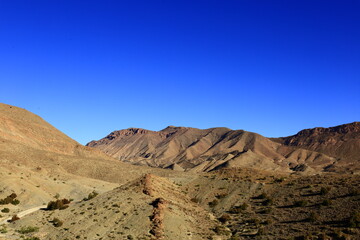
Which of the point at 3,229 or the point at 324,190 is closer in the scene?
the point at 3,229

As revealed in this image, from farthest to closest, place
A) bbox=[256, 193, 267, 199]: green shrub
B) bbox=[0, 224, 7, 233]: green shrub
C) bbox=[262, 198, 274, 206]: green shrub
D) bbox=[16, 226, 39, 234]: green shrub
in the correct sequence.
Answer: bbox=[256, 193, 267, 199]: green shrub < bbox=[262, 198, 274, 206]: green shrub < bbox=[0, 224, 7, 233]: green shrub < bbox=[16, 226, 39, 234]: green shrub

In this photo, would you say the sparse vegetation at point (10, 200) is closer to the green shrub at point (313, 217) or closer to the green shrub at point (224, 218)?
the green shrub at point (224, 218)

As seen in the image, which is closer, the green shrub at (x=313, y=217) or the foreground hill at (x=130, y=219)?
the foreground hill at (x=130, y=219)

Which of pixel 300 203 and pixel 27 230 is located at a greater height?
pixel 300 203

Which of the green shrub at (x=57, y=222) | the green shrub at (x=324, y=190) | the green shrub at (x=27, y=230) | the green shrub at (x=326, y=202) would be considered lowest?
the green shrub at (x=27, y=230)

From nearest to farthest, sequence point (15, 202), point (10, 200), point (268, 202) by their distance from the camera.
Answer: point (268, 202), point (10, 200), point (15, 202)

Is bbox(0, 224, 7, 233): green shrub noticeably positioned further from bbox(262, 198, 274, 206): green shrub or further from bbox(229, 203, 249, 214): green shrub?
bbox(262, 198, 274, 206): green shrub

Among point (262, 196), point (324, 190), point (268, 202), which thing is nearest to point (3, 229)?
point (268, 202)

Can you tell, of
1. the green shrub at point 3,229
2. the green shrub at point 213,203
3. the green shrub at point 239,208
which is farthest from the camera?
the green shrub at point 213,203

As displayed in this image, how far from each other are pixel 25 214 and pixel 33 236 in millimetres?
9115

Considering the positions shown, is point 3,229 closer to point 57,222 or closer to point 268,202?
point 57,222

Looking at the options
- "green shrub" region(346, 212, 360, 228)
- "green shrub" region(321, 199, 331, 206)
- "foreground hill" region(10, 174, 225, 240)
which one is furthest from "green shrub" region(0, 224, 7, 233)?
"green shrub" region(321, 199, 331, 206)

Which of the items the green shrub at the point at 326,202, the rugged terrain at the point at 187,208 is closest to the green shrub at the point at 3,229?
the rugged terrain at the point at 187,208

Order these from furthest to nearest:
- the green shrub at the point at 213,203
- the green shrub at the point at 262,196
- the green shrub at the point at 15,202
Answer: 1. the green shrub at the point at 15,202
2. the green shrub at the point at 213,203
3. the green shrub at the point at 262,196
